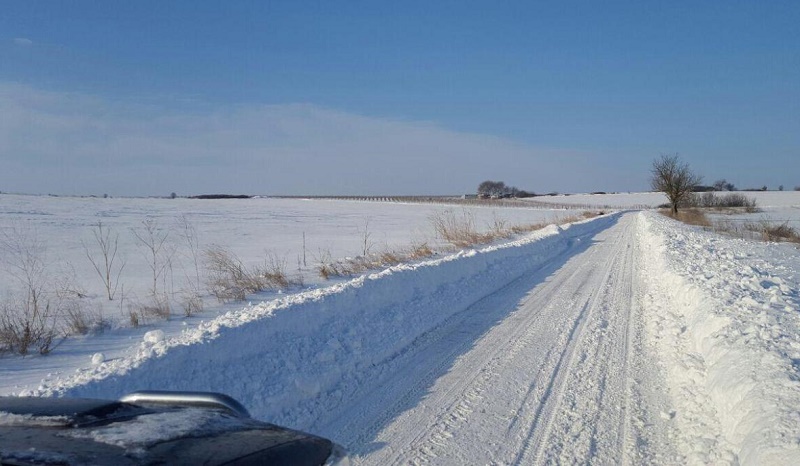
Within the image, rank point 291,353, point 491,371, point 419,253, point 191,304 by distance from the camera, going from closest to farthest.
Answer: point 491,371
point 291,353
point 191,304
point 419,253

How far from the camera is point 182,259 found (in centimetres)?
1719

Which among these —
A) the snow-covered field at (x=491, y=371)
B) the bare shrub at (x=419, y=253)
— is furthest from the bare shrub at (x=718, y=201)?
the snow-covered field at (x=491, y=371)

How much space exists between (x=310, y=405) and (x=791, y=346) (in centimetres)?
530

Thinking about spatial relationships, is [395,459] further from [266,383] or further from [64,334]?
[64,334]

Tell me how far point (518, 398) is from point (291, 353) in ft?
9.26

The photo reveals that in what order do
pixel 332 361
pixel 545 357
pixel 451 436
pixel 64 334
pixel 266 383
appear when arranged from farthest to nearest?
pixel 64 334
pixel 545 357
pixel 332 361
pixel 266 383
pixel 451 436

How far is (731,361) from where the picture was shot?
5965mm

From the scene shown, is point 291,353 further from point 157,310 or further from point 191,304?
point 191,304

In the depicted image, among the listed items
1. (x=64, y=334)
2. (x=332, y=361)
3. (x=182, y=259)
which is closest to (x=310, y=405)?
(x=332, y=361)

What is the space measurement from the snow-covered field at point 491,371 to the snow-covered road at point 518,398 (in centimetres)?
2

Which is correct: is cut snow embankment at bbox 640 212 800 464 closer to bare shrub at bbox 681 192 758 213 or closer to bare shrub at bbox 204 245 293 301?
bare shrub at bbox 204 245 293 301

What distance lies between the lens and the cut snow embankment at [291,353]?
561cm

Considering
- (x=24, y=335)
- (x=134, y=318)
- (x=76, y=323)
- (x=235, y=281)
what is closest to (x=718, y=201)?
(x=235, y=281)

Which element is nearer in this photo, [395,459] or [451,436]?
[395,459]
